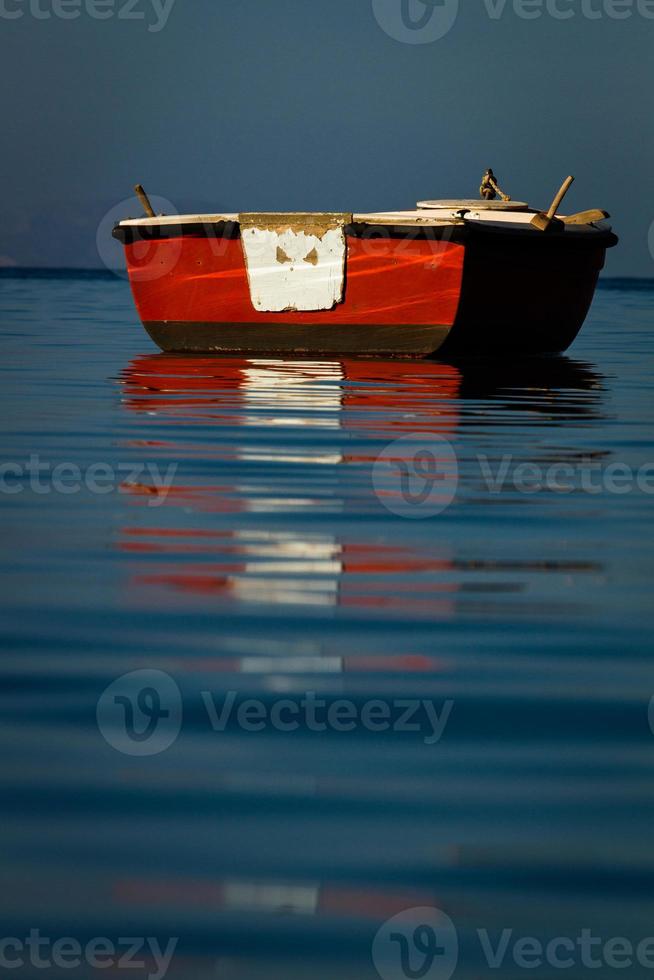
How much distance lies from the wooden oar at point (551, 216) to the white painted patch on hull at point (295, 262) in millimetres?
2080

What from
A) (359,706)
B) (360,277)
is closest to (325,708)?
(359,706)

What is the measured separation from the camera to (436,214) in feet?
54.7

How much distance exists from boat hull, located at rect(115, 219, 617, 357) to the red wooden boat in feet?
0.05

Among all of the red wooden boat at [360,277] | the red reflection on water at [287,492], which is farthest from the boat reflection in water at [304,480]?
the red wooden boat at [360,277]

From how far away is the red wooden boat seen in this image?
651 inches

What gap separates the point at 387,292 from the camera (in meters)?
16.9

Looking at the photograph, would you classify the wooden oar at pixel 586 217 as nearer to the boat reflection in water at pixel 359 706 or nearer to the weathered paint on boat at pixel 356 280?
the weathered paint on boat at pixel 356 280

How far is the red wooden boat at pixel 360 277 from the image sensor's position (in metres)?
16.5

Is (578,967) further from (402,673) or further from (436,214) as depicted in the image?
(436,214)

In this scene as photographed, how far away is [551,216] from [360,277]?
2.15 m

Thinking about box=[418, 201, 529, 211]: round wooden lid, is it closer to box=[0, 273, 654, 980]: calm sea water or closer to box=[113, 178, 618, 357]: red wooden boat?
box=[113, 178, 618, 357]: red wooden boat

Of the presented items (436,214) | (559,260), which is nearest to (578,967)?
(436,214)

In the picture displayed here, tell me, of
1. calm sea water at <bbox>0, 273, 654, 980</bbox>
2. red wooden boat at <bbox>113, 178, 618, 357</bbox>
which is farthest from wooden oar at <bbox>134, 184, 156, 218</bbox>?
calm sea water at <bbox>0, 273, 654, 980</bbox>

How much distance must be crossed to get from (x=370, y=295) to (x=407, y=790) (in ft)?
46.1
